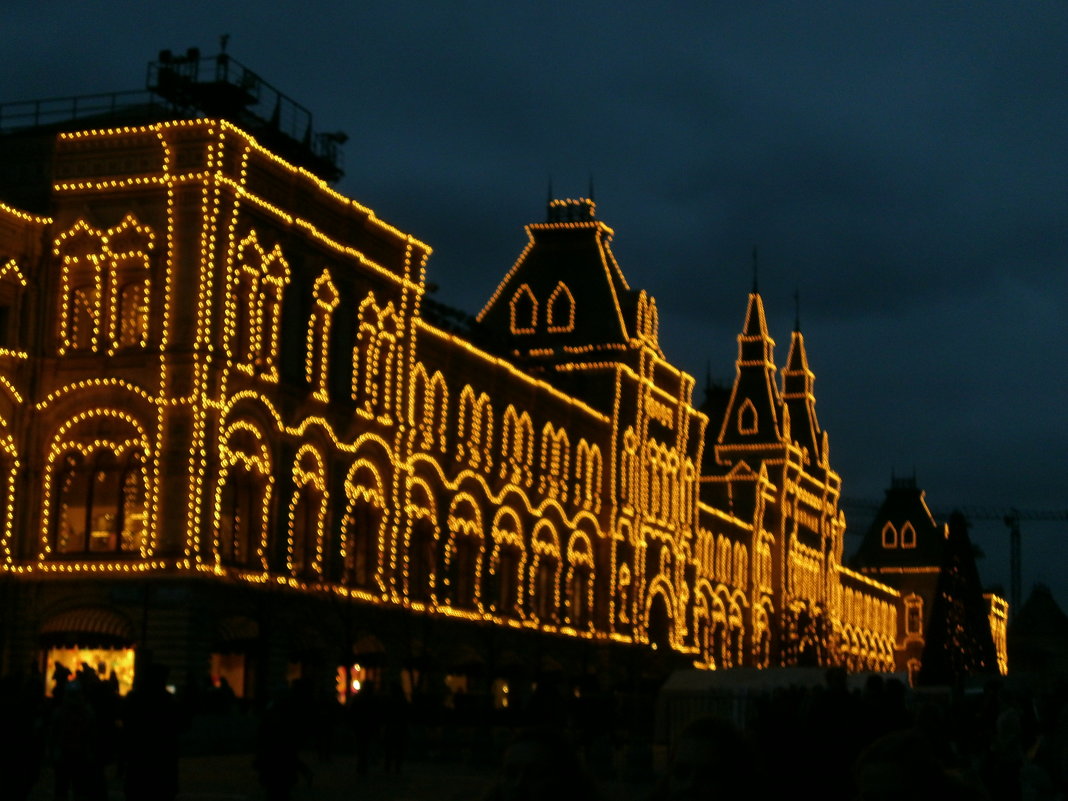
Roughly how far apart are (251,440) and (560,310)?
29.6 meters

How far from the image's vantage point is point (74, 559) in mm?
40531

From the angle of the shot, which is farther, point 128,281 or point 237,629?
point 128,281

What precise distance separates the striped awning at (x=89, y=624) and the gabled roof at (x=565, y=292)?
30378 millimetres

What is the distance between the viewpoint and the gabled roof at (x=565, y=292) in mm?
68875

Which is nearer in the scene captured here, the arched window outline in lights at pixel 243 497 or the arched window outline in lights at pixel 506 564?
the arched window outline in lights at pixel 243 497

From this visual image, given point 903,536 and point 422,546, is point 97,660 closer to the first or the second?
point 422,546

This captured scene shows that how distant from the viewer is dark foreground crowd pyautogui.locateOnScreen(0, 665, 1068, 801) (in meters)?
6.04

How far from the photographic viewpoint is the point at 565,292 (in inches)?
2766

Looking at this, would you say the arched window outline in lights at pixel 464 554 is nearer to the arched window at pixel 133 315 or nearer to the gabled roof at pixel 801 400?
the arched window at pixel 133 315

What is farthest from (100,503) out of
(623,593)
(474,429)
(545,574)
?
(623,593)

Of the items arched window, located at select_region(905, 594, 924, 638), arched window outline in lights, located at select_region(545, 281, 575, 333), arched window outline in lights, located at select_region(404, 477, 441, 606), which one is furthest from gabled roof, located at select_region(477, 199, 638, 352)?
arched window, located at select_region(905, 594, 924, 638)

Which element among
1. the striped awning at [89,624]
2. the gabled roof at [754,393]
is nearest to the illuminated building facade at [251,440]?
the striped awning at [89,624]

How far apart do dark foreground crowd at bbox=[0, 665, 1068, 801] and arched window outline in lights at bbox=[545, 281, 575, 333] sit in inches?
1023

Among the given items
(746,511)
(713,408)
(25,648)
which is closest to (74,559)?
(25,648)
